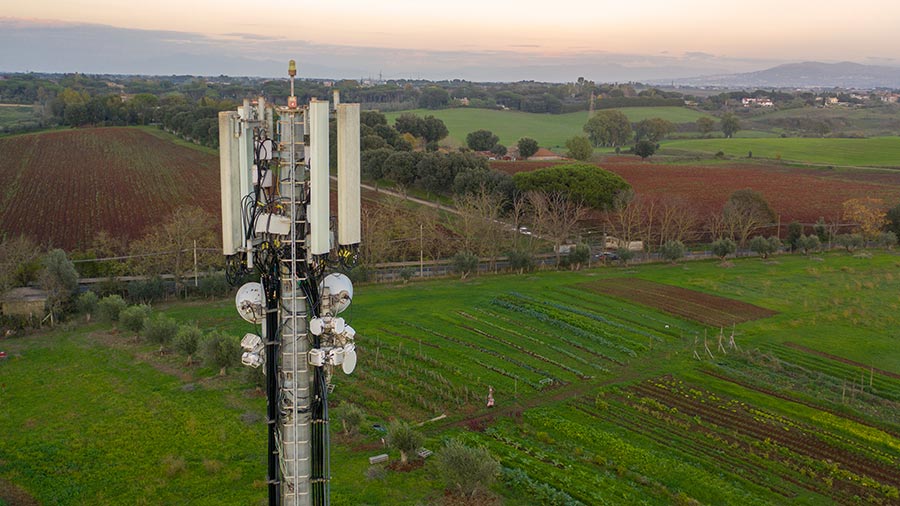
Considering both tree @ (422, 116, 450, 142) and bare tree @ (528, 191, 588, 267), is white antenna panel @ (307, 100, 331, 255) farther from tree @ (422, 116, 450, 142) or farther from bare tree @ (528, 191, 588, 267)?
tree @ (422, 116, 450, 142)

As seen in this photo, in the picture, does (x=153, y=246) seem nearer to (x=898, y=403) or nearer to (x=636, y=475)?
(x=636, y=475)

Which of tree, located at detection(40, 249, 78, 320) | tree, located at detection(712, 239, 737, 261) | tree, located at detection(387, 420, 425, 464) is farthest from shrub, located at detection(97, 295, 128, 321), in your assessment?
tree, located at detection(712, 239, 737, 261)

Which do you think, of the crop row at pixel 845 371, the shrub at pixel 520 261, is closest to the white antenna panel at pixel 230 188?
the crop row at pixel 845 371

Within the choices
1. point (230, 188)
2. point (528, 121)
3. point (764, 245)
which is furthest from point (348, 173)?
point (528, 121)

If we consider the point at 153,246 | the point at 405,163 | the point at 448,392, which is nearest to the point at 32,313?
the point at 153,246

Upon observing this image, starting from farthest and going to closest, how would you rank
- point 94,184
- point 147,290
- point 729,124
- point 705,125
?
point 705,125 < point 729,124 < point 94,184 < point 147,290

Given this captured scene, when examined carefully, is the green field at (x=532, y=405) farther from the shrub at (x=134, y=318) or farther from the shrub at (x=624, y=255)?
the shrub at (x=624, y=255)

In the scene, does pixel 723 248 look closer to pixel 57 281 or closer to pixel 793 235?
pixel 793 235
